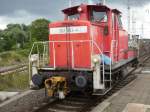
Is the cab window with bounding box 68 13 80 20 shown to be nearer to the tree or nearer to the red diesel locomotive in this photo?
the red diesel locomotive

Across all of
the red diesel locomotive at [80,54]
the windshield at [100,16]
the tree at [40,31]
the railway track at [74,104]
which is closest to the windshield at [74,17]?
the red diesel locomotive at [80,54]

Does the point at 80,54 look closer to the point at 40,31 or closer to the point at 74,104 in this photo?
the point at 74,104

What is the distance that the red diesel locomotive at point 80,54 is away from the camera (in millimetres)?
10234

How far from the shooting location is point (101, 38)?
38.2ft

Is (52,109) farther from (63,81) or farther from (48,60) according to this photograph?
(48,60)

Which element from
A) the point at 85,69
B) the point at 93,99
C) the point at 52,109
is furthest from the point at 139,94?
the point at 52,109

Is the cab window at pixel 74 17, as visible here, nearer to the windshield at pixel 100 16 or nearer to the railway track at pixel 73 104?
the windshield at pixel 100 16

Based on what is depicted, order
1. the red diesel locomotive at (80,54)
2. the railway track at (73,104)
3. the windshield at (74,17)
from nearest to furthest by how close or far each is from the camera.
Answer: the railway track at (73,104), the red diesel locomotive at (80,54), the windshield at (74,17)

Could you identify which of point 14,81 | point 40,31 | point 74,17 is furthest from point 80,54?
point 40,31

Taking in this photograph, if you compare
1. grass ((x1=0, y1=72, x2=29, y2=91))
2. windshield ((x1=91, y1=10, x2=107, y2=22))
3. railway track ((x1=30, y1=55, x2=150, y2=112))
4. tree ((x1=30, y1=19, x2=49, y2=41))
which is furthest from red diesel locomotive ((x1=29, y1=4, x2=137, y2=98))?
tree ((x1=30, y1=19, x2=49, y2=41))

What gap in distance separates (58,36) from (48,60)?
1.04 metres

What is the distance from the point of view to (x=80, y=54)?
1092 cm

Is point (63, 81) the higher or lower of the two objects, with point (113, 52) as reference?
lower

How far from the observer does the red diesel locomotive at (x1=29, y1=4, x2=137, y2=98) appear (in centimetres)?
1023
